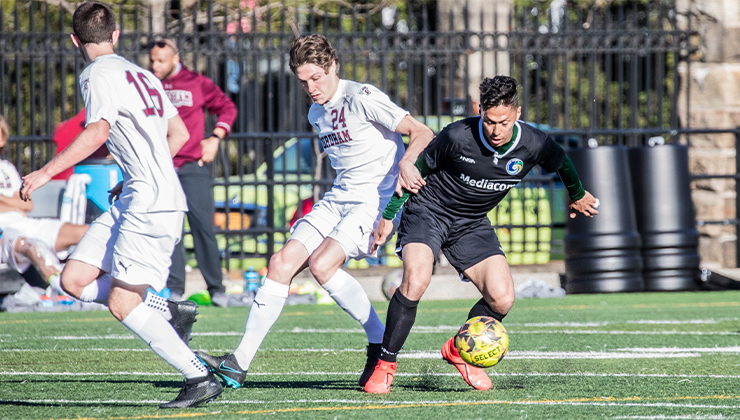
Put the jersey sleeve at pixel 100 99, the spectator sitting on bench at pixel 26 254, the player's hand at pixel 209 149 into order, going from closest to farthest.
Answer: the jersey sleeve at pixel 100 99 → the player's hand at pixel 209 149 → the spectator sitting on bench at pixel 26 254

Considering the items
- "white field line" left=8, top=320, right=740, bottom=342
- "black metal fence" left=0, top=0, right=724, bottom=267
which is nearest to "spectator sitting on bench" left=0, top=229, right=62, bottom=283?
"black metal fence" left=0, top=0, right=724, bottom=267

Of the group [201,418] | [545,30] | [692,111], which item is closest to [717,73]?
[692,111]

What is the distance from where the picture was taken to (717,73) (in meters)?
12.3

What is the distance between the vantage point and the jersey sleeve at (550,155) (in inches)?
208

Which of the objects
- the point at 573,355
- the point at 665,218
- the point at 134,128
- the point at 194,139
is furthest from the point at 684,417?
the point at 665,218

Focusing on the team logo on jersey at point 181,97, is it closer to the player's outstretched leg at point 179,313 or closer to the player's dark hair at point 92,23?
the player's outstretched leg at point 179,313

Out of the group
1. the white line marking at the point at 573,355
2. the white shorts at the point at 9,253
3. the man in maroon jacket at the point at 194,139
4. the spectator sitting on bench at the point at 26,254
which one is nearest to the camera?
the white line marking at the point at 573,355

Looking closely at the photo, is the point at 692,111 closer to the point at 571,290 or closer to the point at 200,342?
the point at 571,290

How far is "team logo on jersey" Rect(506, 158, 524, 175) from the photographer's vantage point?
5219mm

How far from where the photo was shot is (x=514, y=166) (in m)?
5.23

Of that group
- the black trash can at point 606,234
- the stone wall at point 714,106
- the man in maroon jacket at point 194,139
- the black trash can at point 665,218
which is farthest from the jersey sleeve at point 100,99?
the stone wall at point 714,106

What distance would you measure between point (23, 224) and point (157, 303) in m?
5.12

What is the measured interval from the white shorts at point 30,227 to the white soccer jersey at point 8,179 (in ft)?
0.71

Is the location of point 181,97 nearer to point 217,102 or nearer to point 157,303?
point 217,102
